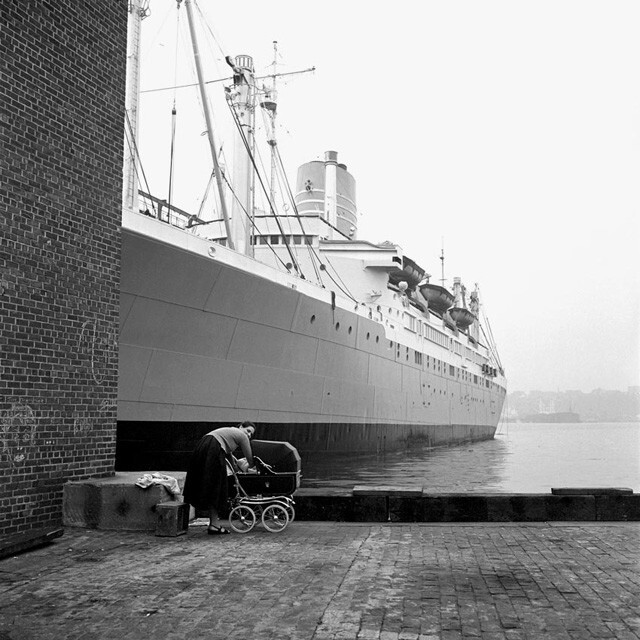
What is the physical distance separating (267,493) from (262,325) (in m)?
11.8

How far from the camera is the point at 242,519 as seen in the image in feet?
25.1

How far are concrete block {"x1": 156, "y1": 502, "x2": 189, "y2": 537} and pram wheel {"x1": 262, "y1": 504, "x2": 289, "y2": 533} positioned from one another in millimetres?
897

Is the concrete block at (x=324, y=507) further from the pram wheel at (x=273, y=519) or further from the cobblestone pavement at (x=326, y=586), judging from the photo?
the cobblestone pavement at (x=326, y=586)

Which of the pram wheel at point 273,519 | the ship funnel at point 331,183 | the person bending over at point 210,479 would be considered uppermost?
the ship funnel at point 331,183

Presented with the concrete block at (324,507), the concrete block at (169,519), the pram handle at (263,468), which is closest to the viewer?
the concrete block at (169,519)

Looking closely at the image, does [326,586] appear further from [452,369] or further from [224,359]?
[452,369]

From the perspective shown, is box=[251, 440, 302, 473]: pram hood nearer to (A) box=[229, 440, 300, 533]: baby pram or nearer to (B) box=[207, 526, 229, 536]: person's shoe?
(A) box=[229, 440, 300, 533]: baby pram

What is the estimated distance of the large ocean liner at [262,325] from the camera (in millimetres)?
16484

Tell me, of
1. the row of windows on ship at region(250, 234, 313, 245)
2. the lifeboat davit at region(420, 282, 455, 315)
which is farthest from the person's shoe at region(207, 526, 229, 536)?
the lifeboat davit at region(420, 282, 455, 315)

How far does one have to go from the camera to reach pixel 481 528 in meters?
7.87

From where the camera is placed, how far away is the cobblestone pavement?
13.6 ft

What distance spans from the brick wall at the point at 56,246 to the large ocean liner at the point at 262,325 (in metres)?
7.32

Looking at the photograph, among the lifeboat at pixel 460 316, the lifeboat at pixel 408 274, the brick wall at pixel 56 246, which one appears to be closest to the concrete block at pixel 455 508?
the brick wall at pixel 56 246

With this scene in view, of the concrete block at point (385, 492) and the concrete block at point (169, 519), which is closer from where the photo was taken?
the concrete block at point (169, 519)
